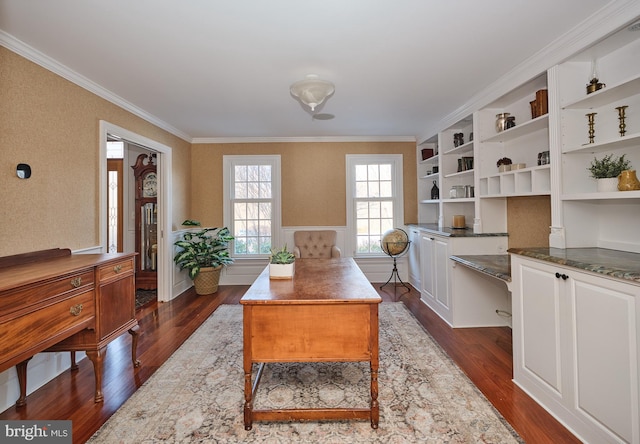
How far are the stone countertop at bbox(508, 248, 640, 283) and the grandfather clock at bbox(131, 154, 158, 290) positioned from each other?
15.9 feet

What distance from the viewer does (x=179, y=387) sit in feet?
7.06

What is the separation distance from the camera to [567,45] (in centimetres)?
213

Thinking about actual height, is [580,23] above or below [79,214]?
above

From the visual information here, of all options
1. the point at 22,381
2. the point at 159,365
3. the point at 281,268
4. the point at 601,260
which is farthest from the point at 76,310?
the point at 601,260

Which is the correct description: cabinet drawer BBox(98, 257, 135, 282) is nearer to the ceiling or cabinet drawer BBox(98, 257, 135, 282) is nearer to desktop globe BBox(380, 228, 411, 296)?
the ceiling

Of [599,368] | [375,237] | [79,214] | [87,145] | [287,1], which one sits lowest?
[599,368]

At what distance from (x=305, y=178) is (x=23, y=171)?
3556 millimetres

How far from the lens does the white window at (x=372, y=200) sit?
512 cm

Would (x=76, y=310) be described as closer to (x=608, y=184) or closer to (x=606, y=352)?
(x=606, y=352)

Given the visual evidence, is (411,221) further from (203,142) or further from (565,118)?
(203,142)

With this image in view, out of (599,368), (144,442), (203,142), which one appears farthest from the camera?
(203,142)

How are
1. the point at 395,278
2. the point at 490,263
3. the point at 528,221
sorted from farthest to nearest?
the point at 395,278, the point at 528,221, the point at 490,263

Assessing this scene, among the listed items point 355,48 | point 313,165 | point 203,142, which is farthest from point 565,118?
point 203,142

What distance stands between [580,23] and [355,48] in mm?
1523
